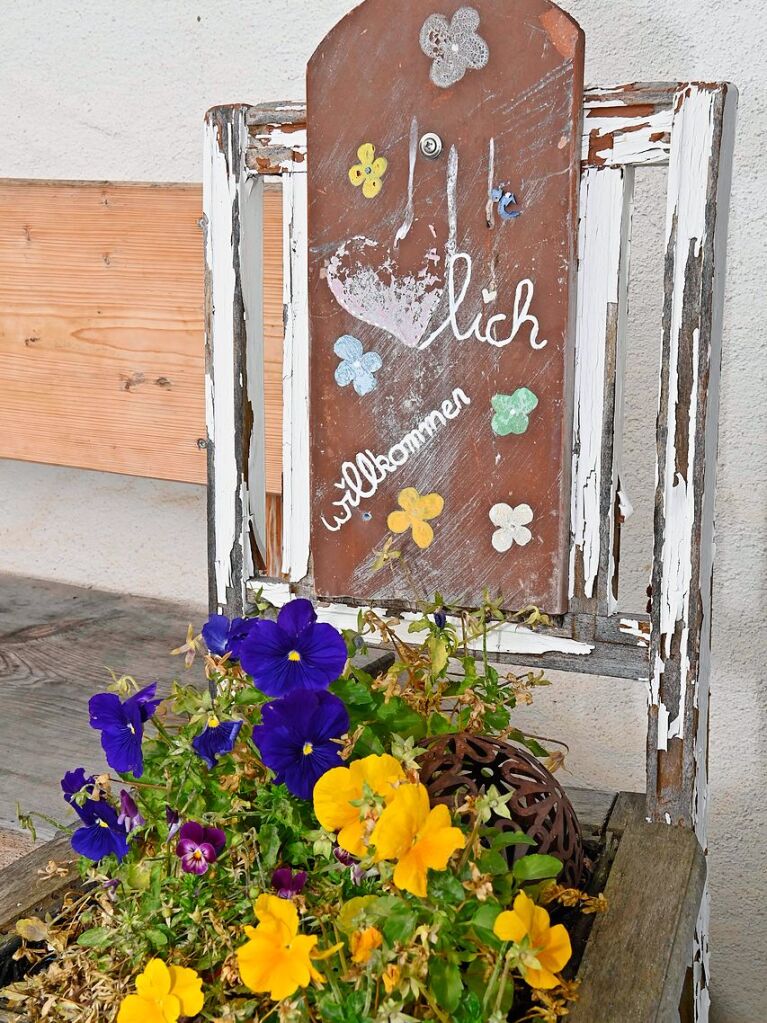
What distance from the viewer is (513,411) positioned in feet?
2.87

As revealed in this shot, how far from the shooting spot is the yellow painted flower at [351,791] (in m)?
0.58

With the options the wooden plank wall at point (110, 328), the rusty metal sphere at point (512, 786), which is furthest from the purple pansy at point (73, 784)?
the wooden plank wall at point (110, 328)

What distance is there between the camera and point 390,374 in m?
0.92

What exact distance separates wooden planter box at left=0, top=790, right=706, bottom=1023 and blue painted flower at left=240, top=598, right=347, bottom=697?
25 centimetres

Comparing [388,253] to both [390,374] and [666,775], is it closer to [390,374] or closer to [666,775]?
[390,374]

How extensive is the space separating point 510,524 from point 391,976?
44 cm

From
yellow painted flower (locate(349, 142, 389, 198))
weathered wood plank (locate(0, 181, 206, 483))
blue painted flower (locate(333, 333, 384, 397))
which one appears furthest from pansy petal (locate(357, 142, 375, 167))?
weathered wood plank (locate(0, 181, 206, 483))

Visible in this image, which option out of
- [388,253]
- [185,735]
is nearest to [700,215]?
[388,253]

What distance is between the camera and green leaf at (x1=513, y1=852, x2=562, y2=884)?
0.60 metres

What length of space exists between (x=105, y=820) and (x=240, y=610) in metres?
0.35

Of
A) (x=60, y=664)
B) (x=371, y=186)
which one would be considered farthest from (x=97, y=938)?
(x=60, y=664)

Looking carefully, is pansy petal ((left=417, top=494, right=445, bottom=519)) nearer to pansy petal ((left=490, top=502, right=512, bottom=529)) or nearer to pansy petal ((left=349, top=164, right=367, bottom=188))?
pansy petal ((left=490, top=502, right=512, bottom=529))

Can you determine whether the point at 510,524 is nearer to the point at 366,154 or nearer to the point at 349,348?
the point at 349,348

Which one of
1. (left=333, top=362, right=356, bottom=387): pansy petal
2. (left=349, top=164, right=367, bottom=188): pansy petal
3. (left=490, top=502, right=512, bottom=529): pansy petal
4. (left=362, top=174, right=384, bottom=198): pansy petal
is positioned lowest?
(left=490, top=502, right=512, bottom=529): pansy petal
